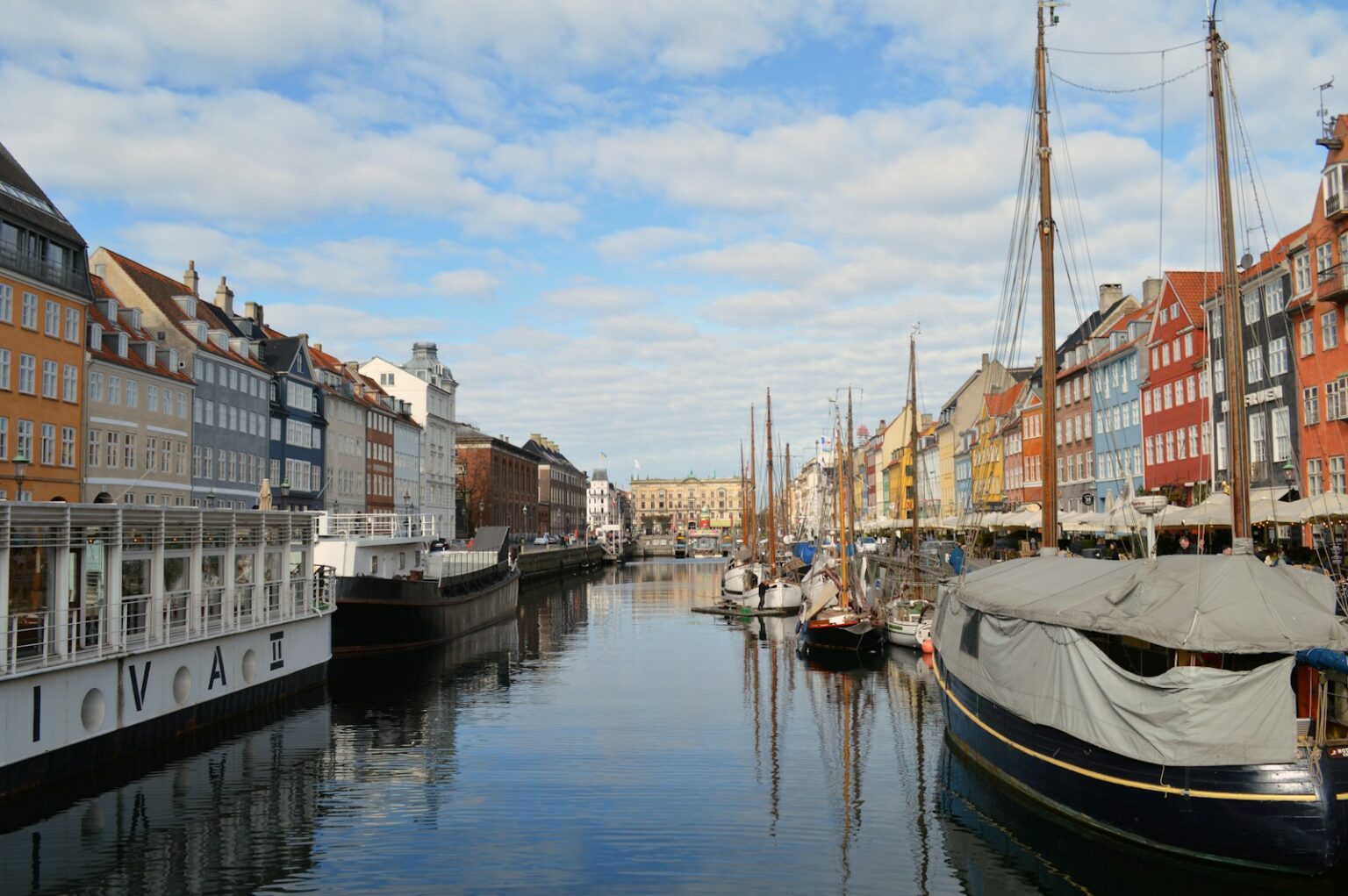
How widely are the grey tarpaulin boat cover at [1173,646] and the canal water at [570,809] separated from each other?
200 centimetres

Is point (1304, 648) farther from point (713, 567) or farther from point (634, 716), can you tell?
point (713, 567)

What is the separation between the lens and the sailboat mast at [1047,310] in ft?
85.5

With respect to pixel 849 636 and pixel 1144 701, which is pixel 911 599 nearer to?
pixel 849 636

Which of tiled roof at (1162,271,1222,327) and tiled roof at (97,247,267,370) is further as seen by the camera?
tiled roof at (97,247,267,370)

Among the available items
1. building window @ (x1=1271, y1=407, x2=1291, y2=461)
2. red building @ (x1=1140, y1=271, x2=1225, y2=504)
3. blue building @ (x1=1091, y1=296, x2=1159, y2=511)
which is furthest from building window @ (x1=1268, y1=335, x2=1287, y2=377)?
blue building @ (x1=1091, y1=296, x2=1159, y2=511)

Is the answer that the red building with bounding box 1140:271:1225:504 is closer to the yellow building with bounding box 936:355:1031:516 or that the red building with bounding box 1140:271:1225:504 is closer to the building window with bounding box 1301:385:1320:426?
the building window with bounding box 1301:385:1320:426

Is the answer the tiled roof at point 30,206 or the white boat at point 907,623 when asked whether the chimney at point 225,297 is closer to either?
the tiled roof at point 30,206

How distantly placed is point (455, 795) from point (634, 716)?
32.1ft

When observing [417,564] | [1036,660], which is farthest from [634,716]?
[417,564]

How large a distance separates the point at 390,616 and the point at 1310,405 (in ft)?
123

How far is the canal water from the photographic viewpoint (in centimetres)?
1631

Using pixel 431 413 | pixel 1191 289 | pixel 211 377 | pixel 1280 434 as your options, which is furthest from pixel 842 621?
pixel 431 413

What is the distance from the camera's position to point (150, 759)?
2320cm

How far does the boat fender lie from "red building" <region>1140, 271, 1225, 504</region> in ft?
129
